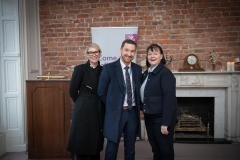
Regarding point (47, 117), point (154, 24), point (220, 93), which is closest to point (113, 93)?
point (47, 117)

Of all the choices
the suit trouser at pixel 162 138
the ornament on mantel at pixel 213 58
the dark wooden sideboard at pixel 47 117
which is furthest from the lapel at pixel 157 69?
the ornament on mantel at pixel 213 58

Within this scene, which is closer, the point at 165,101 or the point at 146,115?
the point at 165,101

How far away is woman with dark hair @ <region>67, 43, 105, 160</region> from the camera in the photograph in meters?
2.10

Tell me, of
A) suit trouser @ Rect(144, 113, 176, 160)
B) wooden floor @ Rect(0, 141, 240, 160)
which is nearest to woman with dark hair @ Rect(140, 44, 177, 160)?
suit trouser @ Rect(144, 113, 176, 160)

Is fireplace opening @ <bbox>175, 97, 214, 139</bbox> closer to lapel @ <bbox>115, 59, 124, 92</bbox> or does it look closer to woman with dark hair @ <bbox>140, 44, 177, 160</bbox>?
woman with dark hair @ <bbox>140, 44, 177, 160</bbox>

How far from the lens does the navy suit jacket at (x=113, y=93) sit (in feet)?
6.31

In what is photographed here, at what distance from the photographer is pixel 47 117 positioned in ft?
8.64

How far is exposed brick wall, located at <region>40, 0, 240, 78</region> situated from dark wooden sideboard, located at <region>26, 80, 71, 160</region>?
4.24 ft

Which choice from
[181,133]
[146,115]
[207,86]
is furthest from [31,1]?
[181,133]

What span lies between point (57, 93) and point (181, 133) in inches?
103

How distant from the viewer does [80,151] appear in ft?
6.98

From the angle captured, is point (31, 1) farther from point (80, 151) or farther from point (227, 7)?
point (227, 7)

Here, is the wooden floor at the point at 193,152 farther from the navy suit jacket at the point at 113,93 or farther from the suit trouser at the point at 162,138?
the navy suit jacket at the point at 113,93

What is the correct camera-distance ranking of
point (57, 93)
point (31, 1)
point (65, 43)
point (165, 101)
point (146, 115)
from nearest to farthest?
1. point (165, 101)
2. point (146, 115)
3. point (57, 93)
4. point (31, 1)
5. point (65, 43)
